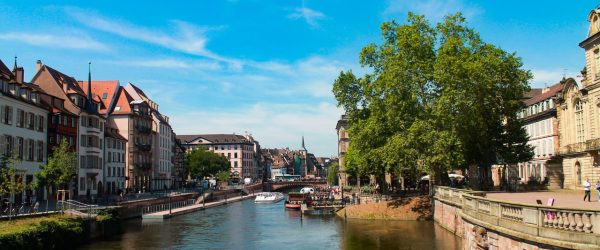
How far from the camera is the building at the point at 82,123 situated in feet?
222

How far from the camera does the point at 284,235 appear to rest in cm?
4872

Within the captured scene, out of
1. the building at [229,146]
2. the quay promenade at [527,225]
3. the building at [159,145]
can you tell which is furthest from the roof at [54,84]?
the building at [229,146]

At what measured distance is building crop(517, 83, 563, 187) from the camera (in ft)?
215

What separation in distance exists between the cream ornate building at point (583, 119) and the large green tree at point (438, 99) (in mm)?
4752

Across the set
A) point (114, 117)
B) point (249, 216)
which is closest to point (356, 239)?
point (249, 216)

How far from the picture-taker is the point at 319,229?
2042 inches

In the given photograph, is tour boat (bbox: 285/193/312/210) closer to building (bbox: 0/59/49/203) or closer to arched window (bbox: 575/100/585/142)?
building (bbox: 0/59/49/203)

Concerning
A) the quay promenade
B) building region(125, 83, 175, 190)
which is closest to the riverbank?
the quay promenade

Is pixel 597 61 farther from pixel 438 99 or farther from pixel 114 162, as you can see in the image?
pixel 114 162

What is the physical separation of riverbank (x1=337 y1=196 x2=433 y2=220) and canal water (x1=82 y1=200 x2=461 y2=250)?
1500mm

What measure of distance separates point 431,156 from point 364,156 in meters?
11.9

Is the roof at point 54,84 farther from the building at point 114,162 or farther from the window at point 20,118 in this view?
the window at point 20,118

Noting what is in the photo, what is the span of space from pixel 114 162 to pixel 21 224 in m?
47.3

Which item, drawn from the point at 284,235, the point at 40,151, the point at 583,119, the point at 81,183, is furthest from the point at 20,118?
the point at 583,119
